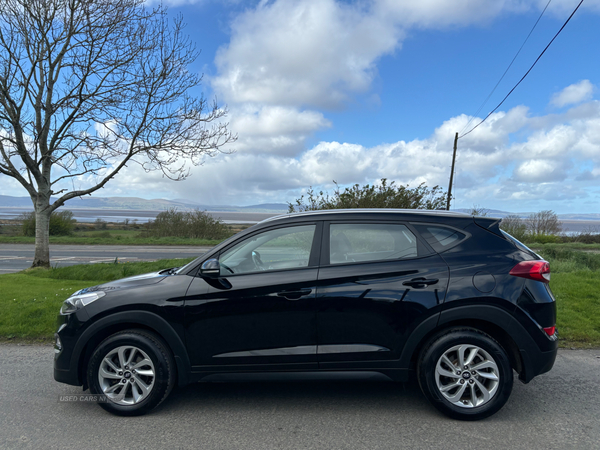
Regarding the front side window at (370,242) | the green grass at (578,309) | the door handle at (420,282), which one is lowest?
the green grass at (578,309)

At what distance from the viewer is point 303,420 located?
11.4 ft

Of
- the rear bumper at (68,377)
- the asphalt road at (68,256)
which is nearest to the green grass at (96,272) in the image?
the asphalt road at (68,256)

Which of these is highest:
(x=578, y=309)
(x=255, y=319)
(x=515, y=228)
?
(x=515, y=228)

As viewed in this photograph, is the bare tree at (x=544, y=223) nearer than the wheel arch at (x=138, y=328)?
No

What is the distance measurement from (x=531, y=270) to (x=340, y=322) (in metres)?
1.64

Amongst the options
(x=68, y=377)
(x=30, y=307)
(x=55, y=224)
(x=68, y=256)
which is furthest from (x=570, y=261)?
(x=55, y=224)

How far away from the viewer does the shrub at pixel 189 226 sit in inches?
1149

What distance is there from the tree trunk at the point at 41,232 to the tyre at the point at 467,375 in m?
12.3

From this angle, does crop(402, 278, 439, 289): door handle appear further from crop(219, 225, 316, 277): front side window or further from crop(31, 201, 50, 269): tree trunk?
crop(31, 201, 50, 269): tree trunk

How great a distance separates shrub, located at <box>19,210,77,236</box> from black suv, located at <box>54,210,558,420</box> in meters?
29.6

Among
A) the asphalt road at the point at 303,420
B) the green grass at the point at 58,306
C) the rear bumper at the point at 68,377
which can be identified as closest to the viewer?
the asphalt road at the point at 303,420

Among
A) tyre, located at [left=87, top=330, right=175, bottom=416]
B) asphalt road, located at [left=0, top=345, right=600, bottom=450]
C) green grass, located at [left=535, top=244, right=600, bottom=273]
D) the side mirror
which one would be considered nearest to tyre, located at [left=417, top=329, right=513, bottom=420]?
asphalt road, located at [left=0, top=345, right=600, bottom=450]

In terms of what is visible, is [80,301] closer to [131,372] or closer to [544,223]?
[131,372]

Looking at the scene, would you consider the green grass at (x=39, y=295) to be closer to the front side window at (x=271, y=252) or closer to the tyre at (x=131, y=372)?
the tyre at (x=131, y=372)
